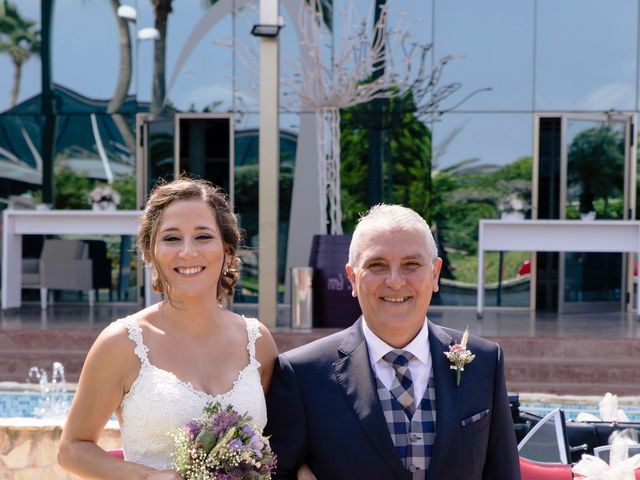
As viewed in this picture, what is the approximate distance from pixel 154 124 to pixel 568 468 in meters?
9.80

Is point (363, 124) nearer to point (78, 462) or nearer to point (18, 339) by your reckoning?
point (18, 339)

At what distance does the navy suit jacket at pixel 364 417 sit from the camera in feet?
7.02

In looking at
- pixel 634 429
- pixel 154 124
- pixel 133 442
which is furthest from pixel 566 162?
pixel 133 442

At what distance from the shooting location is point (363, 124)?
38.9ft

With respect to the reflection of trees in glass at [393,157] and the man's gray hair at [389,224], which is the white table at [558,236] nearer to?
the reflection of trees in glass at [393,157]

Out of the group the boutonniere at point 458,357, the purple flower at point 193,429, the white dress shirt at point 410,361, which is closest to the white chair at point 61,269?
the purple flower at point 193,429

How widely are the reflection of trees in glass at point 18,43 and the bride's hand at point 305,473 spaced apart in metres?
11.2

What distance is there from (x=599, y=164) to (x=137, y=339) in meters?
10.1

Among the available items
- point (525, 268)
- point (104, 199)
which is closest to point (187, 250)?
point (104, 199)

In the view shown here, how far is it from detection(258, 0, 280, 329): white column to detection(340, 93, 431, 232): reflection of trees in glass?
11.9 feet

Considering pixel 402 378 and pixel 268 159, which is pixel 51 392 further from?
pixel 402 378

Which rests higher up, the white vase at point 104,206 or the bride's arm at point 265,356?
the white vase at point 104,206

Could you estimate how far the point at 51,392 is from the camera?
709 centimetres

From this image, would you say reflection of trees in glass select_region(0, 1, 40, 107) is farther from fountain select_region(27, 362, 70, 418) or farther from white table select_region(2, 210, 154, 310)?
fountain select_region(27, 362, 70, 418)
